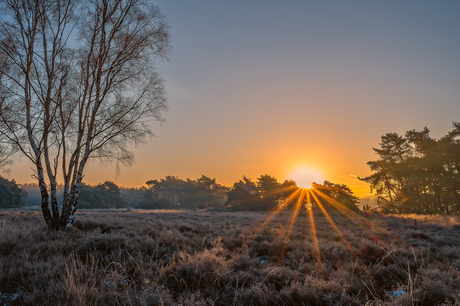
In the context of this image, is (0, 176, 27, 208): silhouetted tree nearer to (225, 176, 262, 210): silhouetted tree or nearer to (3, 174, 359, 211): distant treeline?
(3, 174, 359, 211): distant treeline

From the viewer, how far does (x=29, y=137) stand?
7.95 metres

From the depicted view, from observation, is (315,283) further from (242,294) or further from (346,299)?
(242,294)

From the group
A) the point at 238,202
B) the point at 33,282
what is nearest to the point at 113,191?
the point at 238,202

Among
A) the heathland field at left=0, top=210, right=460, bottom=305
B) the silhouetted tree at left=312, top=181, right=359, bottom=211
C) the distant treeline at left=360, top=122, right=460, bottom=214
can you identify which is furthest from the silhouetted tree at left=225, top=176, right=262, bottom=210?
the heathland field at left=0, top=210, right=460, bottom=305

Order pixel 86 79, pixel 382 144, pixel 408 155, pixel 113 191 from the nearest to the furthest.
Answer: pixel 86 79 < pixel 408 155 < pixel 382 144 < pixel 113 191

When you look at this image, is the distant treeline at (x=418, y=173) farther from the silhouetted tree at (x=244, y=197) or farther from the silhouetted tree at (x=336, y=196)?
the silhouetted tree at (x=244, y=197)

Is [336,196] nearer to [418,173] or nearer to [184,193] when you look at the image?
[418,173]

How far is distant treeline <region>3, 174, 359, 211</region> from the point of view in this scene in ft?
125

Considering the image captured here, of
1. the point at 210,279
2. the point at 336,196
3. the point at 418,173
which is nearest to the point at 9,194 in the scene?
the point at 210,279

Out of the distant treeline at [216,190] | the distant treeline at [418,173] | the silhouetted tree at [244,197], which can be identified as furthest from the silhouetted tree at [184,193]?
the distant treeline at [418,173]

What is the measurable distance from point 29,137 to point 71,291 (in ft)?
24.8

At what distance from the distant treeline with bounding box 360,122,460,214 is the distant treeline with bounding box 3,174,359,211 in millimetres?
6204

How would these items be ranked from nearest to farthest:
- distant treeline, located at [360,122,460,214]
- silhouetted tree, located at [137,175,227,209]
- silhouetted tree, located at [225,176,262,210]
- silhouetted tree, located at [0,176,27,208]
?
distant treeline, located at [360,122,460,214] < silhouetted tree, located at [0,176,27,208] < silhouetted tree, located at [225,176,262,210] < silhouetted tree, located at [137,175,227,209]

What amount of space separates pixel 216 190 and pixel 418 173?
57.7 metres
